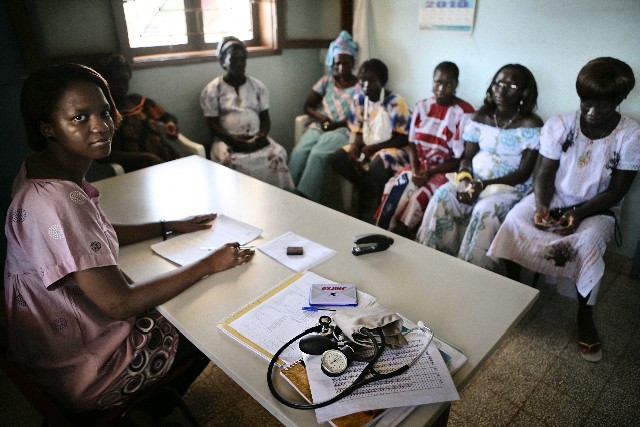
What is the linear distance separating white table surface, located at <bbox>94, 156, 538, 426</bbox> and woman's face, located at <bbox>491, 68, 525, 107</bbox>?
1.51 m

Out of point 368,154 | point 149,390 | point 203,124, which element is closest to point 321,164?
point 368,154

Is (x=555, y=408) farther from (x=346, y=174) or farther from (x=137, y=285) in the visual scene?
(x=346, y=174)

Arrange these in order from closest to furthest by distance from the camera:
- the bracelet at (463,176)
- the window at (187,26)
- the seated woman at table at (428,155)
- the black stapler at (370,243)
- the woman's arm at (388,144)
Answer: the black stapler at (370,243) < the bracelet at (463,176) < the seated woman at table at (428,155) < the window at (187,26) < the woman's arm at (388,144)

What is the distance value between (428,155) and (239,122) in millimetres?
1583

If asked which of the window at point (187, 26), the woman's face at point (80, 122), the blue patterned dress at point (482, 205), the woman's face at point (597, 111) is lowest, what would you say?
the blue patterned dress at point (482, 205)

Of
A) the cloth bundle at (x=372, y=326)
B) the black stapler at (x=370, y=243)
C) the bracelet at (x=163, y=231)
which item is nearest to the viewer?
the cloth bundle at (x=372, y=326)

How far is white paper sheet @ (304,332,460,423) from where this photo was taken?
0.84m

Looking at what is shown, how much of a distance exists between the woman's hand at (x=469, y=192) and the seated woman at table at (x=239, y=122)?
1530 millimetres

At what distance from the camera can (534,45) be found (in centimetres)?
286

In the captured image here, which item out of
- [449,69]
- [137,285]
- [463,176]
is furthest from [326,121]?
[137,285]

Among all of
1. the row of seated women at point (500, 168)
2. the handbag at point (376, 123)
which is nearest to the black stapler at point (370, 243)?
the row of seated women at point (500, 168)

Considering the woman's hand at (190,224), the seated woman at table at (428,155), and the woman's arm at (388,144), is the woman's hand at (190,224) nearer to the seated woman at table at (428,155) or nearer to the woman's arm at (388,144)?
the seated woman at table at (428,155)

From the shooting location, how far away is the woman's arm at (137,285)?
1086 millimetres

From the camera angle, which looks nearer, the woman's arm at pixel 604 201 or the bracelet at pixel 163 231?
the bracelet at pixel 163 231
